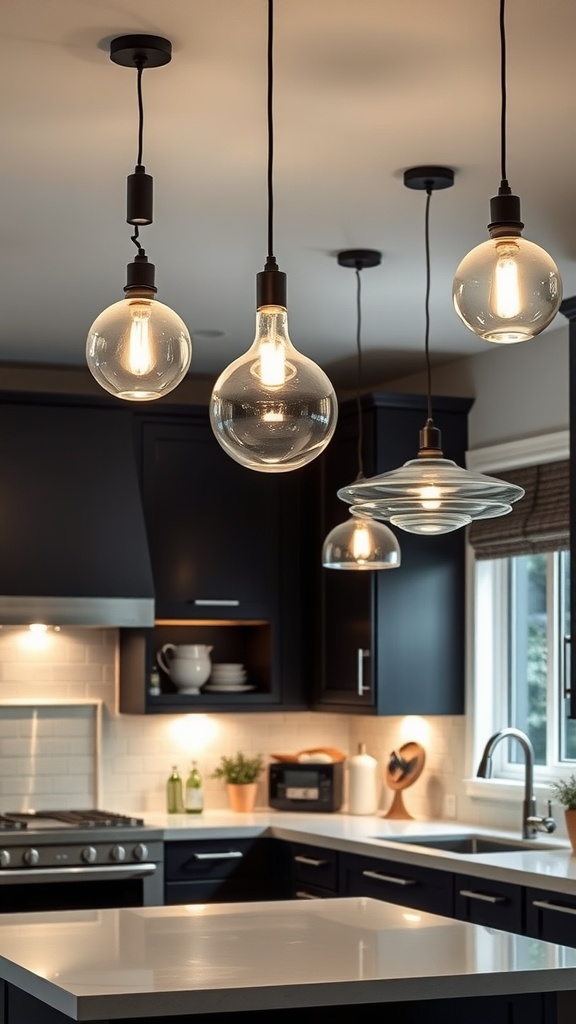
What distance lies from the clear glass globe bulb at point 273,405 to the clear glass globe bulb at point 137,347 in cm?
28

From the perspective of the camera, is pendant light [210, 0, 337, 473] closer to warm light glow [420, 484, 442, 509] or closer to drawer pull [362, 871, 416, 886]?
warm light glow [420, 484, 442, 509]

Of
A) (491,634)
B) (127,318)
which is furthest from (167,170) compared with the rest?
(491,634)

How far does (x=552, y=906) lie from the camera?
4.33m

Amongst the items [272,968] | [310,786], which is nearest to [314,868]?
[310,786]

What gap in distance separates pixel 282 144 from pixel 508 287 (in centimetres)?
156

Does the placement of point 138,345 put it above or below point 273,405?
above

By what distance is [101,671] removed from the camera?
251 inches

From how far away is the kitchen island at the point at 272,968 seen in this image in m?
2.64

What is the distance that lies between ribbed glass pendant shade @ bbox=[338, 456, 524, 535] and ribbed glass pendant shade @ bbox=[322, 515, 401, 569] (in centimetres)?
125

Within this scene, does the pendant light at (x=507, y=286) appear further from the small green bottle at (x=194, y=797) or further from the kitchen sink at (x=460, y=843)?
the small green bottle at (x=194, y=797)

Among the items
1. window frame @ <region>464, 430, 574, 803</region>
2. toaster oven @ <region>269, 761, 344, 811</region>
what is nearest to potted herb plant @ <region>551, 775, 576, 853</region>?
window frame @ <region>464, 430, 574, 803</region>

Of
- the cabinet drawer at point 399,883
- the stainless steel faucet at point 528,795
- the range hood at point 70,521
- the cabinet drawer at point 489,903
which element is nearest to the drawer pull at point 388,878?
the cabinet drawer at point 399,883

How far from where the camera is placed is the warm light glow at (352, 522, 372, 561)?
4.32m

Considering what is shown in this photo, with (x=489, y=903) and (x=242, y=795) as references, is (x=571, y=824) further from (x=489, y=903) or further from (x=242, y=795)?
(x=242, y=795)
